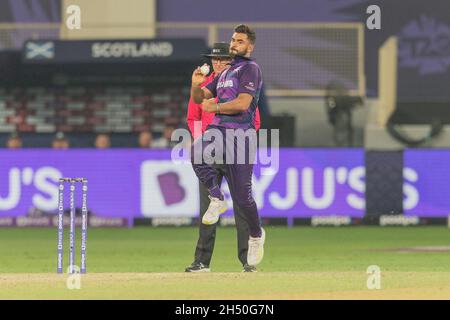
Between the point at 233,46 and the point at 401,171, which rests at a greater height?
the point at 233,46

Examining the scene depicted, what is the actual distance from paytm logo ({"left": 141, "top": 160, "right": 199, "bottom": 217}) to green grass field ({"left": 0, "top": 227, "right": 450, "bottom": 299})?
41cm

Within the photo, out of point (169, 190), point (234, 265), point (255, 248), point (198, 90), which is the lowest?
point (234, 265)

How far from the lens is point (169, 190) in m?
22.8

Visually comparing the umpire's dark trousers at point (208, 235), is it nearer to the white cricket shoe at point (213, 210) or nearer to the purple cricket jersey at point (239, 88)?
the white cricket shoe at point (213, 210)

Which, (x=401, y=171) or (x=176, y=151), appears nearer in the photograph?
(x=176, y=151)

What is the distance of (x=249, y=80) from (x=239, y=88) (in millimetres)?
122

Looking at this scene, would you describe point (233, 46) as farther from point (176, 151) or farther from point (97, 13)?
point (97, 13)

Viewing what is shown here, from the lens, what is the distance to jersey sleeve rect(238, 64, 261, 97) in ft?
41.1

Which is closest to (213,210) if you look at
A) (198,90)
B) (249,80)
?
(198,90)

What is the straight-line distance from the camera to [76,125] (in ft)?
91.2

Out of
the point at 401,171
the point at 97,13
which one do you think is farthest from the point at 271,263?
the point at 97,13

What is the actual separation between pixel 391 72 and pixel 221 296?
51.3ft

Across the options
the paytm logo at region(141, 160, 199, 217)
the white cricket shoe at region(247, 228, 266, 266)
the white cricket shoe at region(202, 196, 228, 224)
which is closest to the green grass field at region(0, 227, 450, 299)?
the white cricket shoe at region(247, 228, 266, 266)

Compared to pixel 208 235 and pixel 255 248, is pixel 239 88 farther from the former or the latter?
pixel 208 235
